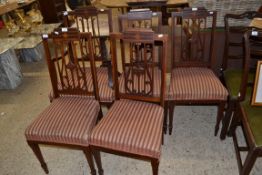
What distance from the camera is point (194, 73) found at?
1928 mm

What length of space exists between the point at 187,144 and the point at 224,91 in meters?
0.55

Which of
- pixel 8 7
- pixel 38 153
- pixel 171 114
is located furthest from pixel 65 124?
pixel 8 7

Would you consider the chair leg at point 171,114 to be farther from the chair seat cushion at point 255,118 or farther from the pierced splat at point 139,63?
the chair seat cushion at point 255,118

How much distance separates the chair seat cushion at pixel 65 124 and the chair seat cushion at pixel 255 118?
1013 millimetres

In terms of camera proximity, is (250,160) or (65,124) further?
(65,124)

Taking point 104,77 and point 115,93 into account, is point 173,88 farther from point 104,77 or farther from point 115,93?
point 104,77

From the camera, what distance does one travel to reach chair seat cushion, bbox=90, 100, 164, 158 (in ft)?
4.41

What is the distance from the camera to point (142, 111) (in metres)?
1.55

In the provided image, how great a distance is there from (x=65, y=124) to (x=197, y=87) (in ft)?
3.31

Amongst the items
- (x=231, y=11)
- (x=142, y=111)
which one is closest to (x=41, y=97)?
(x=142, y=111)

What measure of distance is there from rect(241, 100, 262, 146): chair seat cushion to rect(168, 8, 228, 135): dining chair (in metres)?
0.20

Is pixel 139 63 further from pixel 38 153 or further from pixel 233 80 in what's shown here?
pixel 38 153

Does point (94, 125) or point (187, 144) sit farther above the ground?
point (94, 125)

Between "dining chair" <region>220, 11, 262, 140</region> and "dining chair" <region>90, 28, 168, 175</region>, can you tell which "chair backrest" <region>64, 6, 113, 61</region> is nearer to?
"dining chair" <region>90, 28, 168, 175</region>
